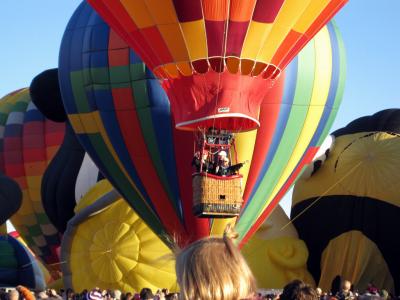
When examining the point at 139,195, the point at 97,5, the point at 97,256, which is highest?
the point at 97,5

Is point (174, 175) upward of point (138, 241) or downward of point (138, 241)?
Result: upward

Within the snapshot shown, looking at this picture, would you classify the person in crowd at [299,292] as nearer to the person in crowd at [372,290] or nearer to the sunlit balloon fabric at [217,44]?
the person in crowd at [372,290]

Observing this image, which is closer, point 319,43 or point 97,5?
point 97,5

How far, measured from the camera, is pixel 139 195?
9.59 meters

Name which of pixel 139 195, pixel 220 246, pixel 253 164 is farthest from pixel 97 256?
pixel 220 246

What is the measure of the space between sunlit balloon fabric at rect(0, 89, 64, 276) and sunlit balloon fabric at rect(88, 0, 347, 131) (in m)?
6.76

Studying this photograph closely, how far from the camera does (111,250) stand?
10.3 metres

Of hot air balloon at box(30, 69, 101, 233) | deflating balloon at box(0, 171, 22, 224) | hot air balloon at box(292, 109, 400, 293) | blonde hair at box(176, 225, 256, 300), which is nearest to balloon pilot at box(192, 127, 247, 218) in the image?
hot air balloon at box(292, 109, 400, 293)

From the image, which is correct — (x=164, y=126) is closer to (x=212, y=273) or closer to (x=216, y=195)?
(x=216, y=195)

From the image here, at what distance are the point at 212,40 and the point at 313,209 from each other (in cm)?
469

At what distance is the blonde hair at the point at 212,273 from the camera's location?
153 centimetres

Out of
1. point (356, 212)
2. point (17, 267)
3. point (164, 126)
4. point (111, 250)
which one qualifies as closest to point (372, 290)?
point (164, 126)

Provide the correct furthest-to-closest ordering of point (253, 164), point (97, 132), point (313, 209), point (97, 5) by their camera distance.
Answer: point (313, 209) → point (97, 132) → point (253, 164) → point (97, 5)

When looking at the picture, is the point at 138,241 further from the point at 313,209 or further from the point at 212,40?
the point at 212,40
